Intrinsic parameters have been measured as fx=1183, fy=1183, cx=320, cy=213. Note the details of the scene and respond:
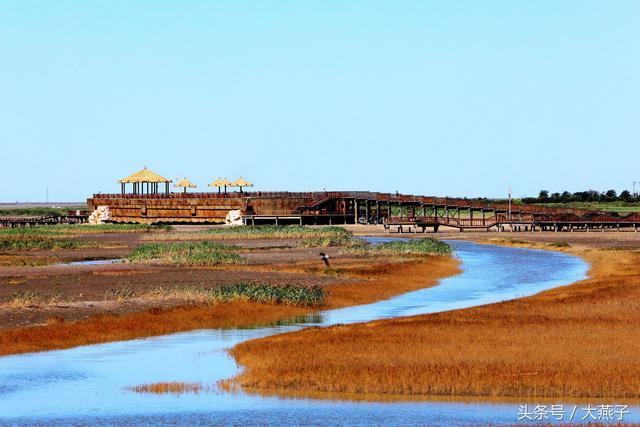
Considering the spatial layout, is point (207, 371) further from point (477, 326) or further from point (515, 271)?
point (515, 271)

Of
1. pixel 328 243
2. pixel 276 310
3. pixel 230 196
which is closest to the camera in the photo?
pixel 276 310

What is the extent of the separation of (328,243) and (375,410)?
79.5 metres

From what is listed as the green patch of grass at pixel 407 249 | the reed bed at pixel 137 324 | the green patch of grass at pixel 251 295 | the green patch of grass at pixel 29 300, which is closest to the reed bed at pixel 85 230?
the green patch of grass at pixel 407 249

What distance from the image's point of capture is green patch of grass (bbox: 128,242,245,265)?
7869 cm

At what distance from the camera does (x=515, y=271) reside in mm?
77000

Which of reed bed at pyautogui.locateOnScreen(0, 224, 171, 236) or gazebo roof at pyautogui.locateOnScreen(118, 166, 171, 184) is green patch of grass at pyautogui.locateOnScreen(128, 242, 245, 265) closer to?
reed bed at pyautogui.locateOnScreen(0, 224, 171, 236)

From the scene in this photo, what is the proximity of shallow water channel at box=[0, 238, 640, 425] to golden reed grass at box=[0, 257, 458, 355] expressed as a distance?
119 centimetres

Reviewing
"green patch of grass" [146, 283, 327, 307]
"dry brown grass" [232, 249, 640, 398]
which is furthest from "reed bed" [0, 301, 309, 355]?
"dry brown grass" [232, 249, 640, 398]

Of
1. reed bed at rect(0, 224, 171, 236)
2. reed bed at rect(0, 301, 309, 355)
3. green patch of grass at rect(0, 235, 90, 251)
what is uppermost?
reed bed at rect(0, 224, 171, 236)

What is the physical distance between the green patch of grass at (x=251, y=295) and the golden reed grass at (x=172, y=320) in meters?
0.74

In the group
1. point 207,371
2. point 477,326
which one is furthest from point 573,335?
point 207,371

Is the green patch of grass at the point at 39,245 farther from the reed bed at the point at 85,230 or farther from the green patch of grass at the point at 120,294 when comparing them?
the green patch of grass at the point at 120,294

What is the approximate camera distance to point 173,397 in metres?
29.1

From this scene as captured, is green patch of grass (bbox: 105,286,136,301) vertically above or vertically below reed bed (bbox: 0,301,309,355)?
above
